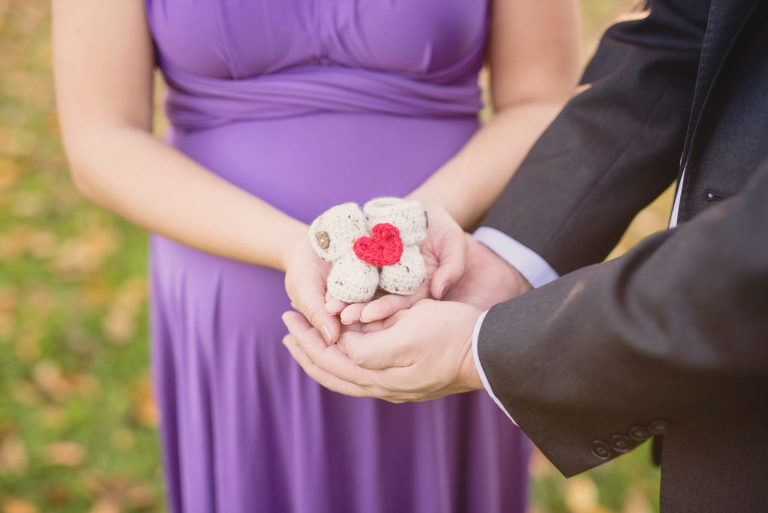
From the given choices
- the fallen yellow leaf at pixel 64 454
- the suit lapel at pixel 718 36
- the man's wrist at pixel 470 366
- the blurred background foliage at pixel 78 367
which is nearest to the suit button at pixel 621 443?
the man's wrist at pixel 470 366

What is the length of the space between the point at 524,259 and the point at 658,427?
0.57 metres

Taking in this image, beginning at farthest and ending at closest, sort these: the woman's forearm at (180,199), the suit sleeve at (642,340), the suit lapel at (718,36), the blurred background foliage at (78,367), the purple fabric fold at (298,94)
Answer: the blurred background foliage at (78,367), the purple fabric fold at (298,94), the woman's forearm at (180,199), the suit lapel at (718,36), the suit sleeve at (642,340)

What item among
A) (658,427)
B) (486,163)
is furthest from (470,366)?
(486,163)

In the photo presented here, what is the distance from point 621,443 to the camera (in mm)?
1108

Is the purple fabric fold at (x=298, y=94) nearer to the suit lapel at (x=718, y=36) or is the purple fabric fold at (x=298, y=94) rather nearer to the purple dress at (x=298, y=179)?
the purple dress at (x=298, y=179)

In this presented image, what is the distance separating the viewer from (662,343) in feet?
2.99

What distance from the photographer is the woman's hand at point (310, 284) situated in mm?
1258

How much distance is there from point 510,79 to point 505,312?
2.72 feet

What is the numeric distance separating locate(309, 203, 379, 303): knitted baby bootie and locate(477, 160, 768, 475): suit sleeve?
25 cm

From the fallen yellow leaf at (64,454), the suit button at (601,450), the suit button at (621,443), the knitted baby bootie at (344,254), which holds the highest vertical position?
the knitted baby bootie at (344,254)

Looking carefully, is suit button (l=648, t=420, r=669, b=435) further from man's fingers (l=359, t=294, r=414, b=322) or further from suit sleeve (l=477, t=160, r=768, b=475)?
man's fingers (l=359, t=294, r=414, b=322)

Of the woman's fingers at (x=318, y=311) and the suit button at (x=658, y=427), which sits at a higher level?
the woman's fingers at (x=318, y=311)

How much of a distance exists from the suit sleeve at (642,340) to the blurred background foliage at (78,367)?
162cm

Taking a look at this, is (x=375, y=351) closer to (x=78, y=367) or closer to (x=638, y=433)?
Answer: (x=638, y=433)
